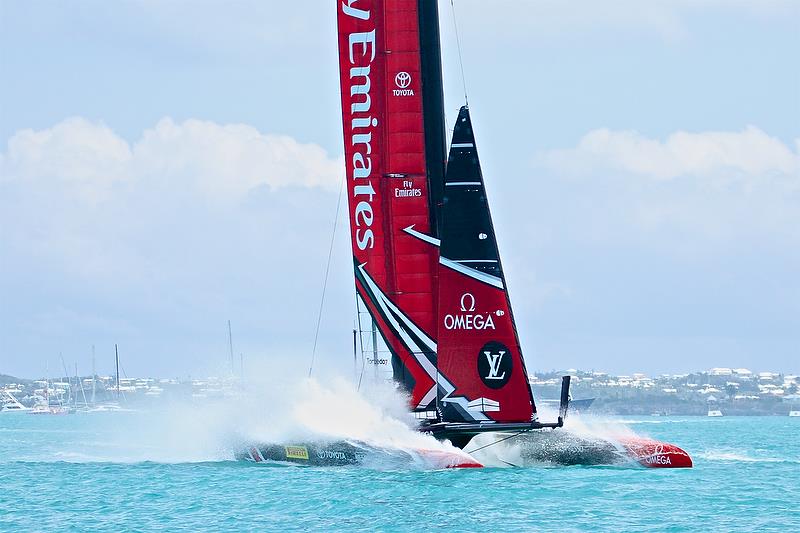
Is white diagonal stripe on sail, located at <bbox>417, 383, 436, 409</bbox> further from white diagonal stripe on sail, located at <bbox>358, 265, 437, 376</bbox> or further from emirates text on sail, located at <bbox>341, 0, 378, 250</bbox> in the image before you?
emirates text on sail, located at <bbox>341, 0, 378, 250</bbox>

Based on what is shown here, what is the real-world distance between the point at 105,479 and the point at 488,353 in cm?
858

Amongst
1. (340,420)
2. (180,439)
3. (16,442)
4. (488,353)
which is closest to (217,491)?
(340,420)

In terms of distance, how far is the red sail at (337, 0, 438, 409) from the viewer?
30.6 metres

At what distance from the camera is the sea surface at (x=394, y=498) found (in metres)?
21.5

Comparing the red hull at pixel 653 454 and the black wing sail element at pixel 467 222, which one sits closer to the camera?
the black wing sail element at pixel 467 222

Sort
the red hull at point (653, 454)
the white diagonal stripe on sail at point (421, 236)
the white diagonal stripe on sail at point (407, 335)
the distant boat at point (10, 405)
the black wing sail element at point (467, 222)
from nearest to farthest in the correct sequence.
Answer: the black wing sail element at point (467, 222)
the red hull at point (653, 454)
the white diagonal stripe on sail at point (407, 335)
the white diagonal stripe on sail at point (421, 236)
the distant boat at point (10, 405)

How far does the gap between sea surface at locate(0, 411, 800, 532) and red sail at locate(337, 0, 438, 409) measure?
3785mm

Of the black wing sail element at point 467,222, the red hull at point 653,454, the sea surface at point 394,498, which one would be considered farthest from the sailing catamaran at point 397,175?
the red hull at point 653,454

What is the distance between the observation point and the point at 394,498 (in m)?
23.8

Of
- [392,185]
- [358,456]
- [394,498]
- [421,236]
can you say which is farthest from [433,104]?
[394,498]

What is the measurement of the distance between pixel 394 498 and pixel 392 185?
898 centimetres

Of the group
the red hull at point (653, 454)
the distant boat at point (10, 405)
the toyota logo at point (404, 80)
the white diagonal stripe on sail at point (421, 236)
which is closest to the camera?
the red hull at point (653, 454)

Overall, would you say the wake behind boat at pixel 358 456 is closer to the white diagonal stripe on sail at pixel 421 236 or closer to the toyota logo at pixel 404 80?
the white diagonal stripe on sail at pixel 421 236

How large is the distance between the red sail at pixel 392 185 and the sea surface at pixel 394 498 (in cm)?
378
